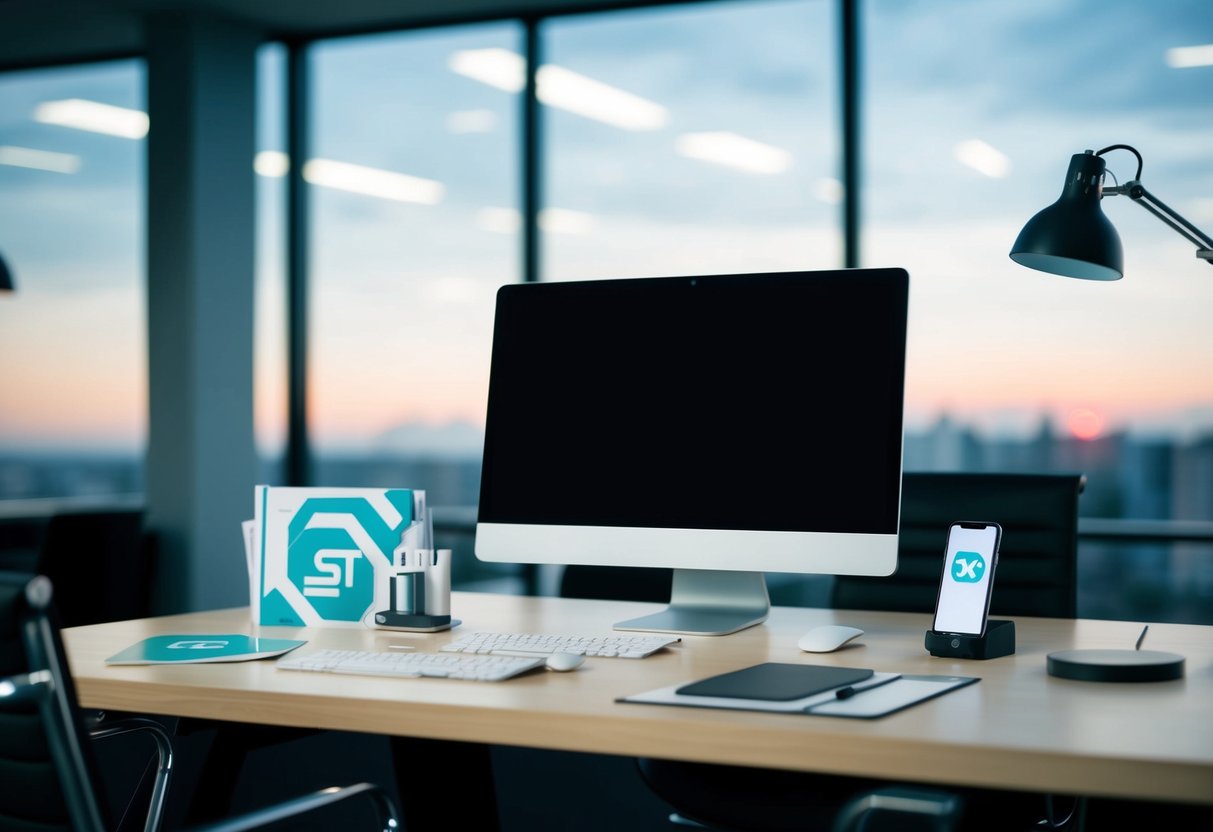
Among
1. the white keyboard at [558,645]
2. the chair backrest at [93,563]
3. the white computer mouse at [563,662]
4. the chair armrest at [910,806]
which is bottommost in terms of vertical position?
the chair backrest at [93,563]

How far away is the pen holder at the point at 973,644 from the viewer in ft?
6.01

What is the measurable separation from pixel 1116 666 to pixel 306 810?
1.00 metres

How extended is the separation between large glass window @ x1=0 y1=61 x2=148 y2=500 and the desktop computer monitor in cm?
371

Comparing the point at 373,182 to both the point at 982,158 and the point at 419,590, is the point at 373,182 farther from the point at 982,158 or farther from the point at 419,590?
the point at 419,590

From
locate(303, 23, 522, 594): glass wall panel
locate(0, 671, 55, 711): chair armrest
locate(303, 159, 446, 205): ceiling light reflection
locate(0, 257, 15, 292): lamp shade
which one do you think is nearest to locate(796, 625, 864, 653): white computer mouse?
locate(0, 671, 55, 711): chair armrest

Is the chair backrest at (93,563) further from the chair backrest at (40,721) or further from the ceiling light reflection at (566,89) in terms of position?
the chair backrest at (40,721)

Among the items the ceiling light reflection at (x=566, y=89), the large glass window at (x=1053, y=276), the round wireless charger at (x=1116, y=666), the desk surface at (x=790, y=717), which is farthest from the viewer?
the ceiling light reflection at (x=566, y=89)

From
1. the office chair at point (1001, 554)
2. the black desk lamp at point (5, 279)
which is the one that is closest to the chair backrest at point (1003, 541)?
the office chair at point (1001, 554)

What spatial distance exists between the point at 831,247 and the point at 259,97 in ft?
8.16

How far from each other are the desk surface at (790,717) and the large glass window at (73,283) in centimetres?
376

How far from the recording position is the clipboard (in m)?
1.43

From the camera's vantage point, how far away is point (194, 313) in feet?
16.6

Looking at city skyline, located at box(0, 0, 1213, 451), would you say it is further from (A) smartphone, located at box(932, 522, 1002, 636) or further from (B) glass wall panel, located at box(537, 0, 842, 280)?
(A) smartphone, located at box(932, 522, 1002, 636)

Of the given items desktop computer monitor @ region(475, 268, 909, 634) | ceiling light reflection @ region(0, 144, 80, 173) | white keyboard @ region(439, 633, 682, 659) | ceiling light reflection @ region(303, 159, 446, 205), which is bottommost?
Result: white keyboard @ region(439, 633, 682, 659)
